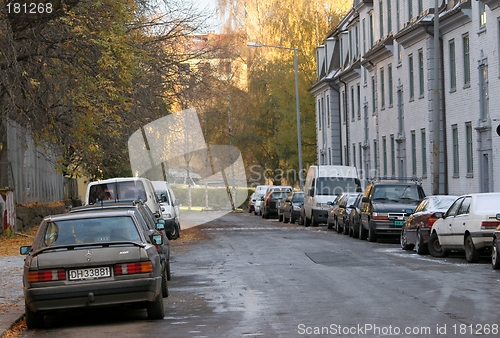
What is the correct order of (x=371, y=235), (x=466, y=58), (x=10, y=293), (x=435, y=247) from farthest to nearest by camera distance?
(x=466, y=58) → (x=371, y=235) → (x=435, y=247) → (x=10, y=293)

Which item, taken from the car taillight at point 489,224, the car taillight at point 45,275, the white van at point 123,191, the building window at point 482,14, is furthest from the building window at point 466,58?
the car taillight at point 45,275

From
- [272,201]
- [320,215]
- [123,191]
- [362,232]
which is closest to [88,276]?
[123,191]

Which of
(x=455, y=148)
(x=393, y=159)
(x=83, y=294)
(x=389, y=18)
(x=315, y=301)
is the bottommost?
(x=315, y=301)

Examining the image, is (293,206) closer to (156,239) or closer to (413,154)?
(413,154)

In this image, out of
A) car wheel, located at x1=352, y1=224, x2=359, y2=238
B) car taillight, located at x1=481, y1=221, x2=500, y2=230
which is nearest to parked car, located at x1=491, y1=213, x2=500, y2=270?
car taillight, located at x1=481, y1=221, x2=500, y2=230

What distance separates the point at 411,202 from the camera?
93.3 feet

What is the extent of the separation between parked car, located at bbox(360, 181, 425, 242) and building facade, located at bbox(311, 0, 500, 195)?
2.27 meters

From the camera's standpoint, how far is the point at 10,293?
15.1 metres

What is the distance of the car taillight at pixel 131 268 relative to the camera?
1124cm

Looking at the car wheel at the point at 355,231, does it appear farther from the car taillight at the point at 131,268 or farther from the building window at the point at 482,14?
the car taillight at the point at 131,268

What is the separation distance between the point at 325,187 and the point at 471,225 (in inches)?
824

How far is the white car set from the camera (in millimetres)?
18484

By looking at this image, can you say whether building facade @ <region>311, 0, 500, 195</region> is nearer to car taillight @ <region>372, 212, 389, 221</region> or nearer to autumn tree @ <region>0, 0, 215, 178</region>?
car taillight @ <region>372, 212, 389, 221</region>

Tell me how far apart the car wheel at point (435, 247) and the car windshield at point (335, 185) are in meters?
18.3
